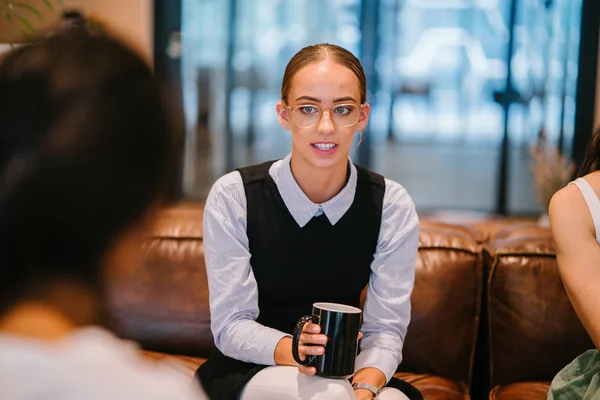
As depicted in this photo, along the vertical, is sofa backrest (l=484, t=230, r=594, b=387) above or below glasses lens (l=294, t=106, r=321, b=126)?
below

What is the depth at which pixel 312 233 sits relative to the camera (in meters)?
1.88

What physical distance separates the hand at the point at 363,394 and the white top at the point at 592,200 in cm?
68

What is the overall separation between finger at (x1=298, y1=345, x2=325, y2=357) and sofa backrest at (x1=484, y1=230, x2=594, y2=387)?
32.1 inches

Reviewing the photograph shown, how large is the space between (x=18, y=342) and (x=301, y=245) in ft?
4.07

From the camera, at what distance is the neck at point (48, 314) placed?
2.22 ft

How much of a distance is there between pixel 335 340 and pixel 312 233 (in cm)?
46

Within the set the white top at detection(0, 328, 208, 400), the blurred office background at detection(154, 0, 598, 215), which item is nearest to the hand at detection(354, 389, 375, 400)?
the white top at detection(0, 328, 208, 400)

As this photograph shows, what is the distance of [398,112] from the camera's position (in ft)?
18.4

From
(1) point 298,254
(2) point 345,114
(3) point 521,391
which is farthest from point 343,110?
(3) point 521,391

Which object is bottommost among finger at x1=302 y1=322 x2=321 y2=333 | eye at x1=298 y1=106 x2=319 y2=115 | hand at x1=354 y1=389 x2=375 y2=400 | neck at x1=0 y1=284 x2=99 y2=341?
hand at x1=354 y1=389 x2=375 y2=400

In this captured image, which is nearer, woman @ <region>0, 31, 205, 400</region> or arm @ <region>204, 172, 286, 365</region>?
woman @ <region>0, 31, 205, 400</region>

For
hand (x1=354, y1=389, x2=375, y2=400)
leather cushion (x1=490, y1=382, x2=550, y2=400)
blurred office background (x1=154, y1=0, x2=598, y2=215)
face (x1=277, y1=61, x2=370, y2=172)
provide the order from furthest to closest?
blurred office background (x1=154, y1=0, x2=598, y2=215), leather cushion (x1=490, y1=382, x2=550, y2=400), face (x1=277, y1=61, x2=370, y2=172), hand (x1=354, y1=389, x2=375, y2=400)

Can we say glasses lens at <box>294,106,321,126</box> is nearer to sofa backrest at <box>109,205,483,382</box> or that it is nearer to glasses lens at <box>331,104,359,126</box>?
glasses lens at <box>331,104,359,126</box>

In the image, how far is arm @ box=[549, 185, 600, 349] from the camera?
1.65 m
